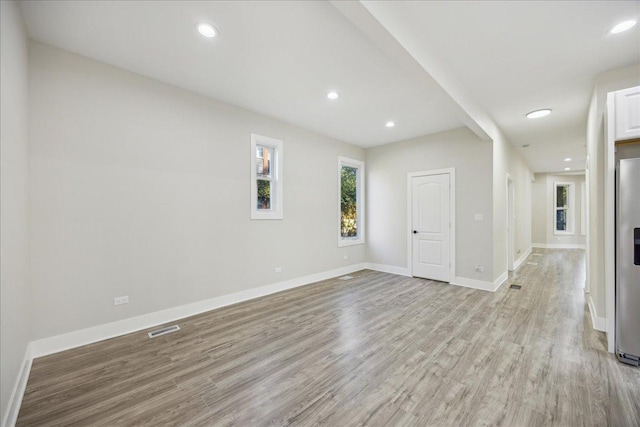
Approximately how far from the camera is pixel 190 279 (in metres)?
3.37

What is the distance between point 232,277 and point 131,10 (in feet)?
10.2

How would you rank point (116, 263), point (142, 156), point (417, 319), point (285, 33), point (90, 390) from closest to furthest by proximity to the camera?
point (90, 390), point (285, 33), point (116, 263), point (142, 156), point (417, 319)

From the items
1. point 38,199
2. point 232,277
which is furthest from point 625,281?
point 38,199

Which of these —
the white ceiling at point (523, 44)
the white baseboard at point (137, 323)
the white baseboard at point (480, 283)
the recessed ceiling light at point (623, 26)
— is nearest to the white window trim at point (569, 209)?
the white baseboard at point (480, 283)

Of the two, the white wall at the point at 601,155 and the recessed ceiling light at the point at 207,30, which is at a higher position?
the recessed ceiling light at the point at 207,30

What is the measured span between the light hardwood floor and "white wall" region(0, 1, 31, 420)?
416 millimetres

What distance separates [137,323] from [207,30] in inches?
124

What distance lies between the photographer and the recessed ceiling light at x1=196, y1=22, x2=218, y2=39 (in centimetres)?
223

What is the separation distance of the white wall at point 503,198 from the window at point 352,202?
2662 mm

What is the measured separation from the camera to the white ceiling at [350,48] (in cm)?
204

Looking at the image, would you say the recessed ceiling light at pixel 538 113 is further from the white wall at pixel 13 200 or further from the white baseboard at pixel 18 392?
the white baseboard at pixel 18 392

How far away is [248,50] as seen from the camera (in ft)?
8.36

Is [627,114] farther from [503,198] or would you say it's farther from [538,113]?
[503,198]

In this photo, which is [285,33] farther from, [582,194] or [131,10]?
[582,194]
